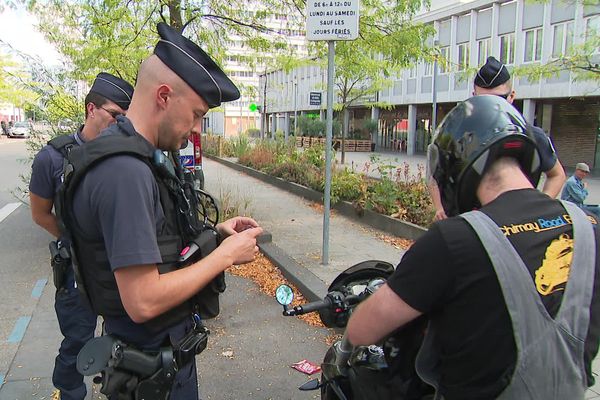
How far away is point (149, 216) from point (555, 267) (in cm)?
116

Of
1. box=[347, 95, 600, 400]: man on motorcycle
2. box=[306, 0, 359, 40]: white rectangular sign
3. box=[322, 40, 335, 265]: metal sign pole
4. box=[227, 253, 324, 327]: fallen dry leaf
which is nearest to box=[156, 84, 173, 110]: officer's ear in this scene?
box=[347, 95, 600, 400]: man on motorcycle

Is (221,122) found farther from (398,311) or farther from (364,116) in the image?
(398,311)

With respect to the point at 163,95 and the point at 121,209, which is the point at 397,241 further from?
the point at 121,209

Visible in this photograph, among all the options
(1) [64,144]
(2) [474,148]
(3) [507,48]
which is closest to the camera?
(2) [474,148]

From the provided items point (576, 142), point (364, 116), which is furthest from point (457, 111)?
point (364, 116)

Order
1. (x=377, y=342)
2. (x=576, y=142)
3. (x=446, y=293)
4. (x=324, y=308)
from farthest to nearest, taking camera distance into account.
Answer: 1. (x=576, y=142)
2. (x=324, y=308)
3. (x=377, y=342)
4. (x=446, y=293)

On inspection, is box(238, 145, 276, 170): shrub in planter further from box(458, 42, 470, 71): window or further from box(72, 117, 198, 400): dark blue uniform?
box(458, 42, 470, 71): window

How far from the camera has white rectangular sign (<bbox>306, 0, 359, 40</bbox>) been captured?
538 centimetres

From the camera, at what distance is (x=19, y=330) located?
14.6ft

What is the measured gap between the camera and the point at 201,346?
6.44ft

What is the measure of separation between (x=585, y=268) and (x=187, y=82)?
1.34 metres

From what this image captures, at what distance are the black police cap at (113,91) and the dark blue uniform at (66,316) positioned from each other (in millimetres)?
529

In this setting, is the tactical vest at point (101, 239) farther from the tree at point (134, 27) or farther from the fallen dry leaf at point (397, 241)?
the tree at point (134, 27)

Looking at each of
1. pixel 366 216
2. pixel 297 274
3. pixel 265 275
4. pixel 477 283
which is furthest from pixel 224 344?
pixel 366 216
